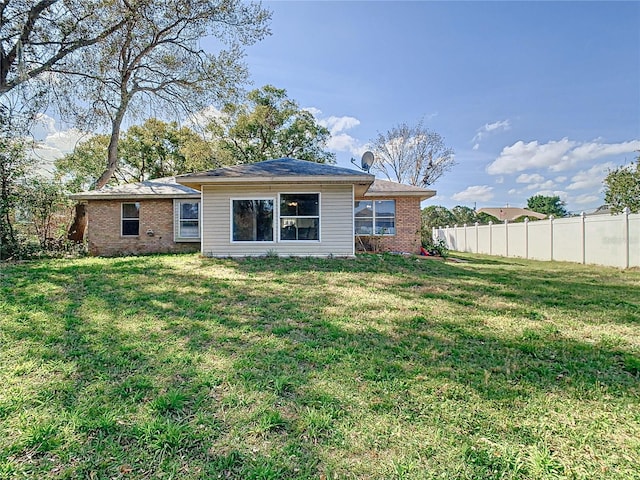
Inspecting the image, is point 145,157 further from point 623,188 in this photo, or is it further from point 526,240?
point 623,188

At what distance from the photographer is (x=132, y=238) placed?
42.3 feet

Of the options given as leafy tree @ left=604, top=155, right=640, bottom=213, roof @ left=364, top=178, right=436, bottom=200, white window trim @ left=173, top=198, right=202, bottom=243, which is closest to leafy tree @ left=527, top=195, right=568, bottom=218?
leafy tree @ left=604, top=155, right=640, bottom=213

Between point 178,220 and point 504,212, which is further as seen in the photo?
point 504,212

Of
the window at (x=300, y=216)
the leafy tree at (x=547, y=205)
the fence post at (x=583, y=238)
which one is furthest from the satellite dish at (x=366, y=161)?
the leafy tree at (x=547, y=205)

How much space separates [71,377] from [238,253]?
7.21 meters

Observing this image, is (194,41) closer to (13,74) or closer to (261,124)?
(13,74)

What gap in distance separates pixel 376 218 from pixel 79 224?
12.5 meters

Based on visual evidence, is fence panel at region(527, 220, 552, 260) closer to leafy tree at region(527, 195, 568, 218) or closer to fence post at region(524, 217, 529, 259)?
fence post at region(524, 217, 529, 259)

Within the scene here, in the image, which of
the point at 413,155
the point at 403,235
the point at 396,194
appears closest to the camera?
the point at 396,194

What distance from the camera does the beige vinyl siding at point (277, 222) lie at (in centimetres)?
1003

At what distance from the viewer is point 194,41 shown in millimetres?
13695

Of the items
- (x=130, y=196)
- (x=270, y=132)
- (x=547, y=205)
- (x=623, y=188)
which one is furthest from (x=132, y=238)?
(x=547, y=205)

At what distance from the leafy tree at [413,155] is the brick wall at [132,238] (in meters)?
21.4

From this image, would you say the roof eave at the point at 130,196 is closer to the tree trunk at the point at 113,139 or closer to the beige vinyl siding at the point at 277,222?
the tree trunk at the point at 113,139
